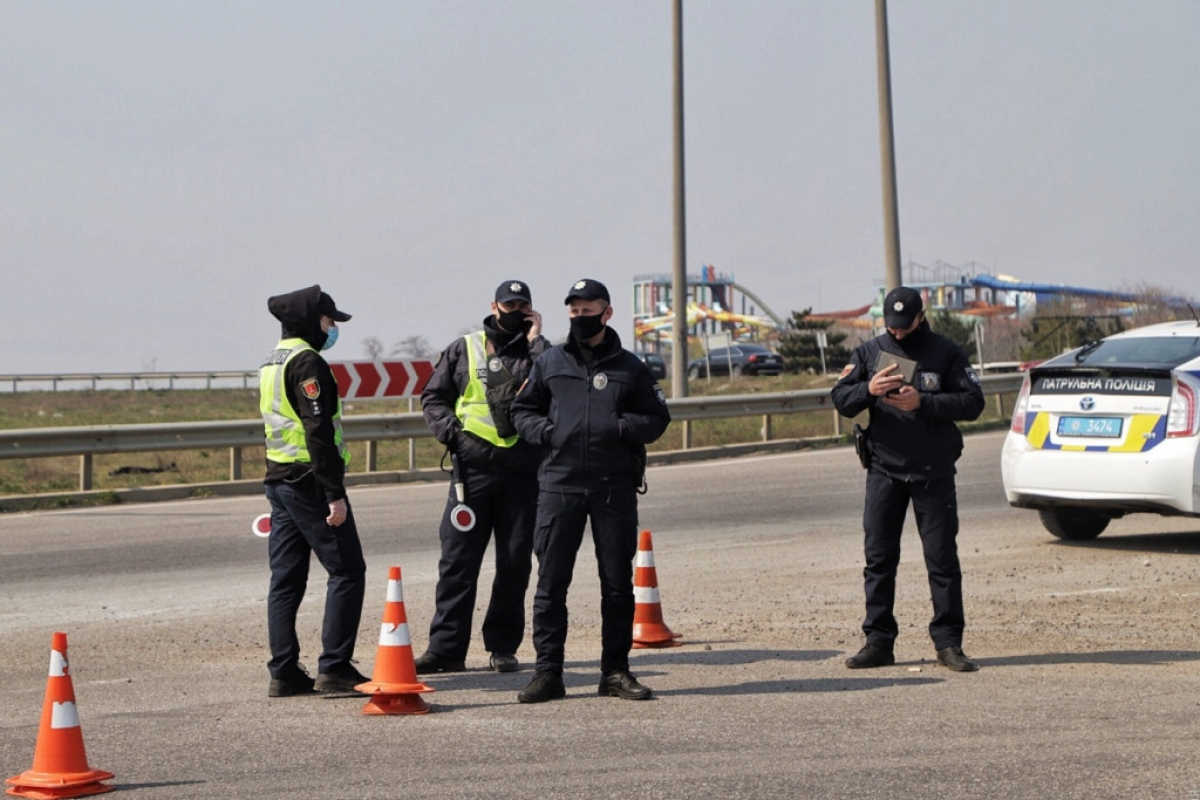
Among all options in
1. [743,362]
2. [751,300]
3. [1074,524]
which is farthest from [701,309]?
[1074,524]

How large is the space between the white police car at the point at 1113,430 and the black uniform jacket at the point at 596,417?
220 inches

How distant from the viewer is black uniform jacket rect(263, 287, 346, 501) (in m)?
7.66

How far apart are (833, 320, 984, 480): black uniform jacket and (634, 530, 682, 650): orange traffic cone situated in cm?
153

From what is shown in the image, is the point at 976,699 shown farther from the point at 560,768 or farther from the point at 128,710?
the point at 128,710

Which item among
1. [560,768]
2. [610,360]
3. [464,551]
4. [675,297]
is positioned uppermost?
[675,297]

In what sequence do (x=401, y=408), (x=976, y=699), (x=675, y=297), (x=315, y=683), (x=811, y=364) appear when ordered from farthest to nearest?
(x=811, y=364) < (x=401, y=408) < (x=675, y=297) < (x=315, y=683) < (x=976, y=699)

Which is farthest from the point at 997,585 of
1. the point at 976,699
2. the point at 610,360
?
the point at 610,360

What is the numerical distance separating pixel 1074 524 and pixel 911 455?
17.9ft

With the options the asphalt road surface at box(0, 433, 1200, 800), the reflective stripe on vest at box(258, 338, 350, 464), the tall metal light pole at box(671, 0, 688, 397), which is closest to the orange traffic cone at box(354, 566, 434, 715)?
the asphalt road surface at box(0, 433, 1200, 800)

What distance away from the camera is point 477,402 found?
8461 mm

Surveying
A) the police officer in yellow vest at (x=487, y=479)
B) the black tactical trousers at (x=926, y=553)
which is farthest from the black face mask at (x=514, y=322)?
the black tactical trousers at (x=926, y=553)

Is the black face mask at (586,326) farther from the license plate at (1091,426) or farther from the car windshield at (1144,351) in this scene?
the car windshield at (1144,351)

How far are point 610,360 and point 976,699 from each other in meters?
2.27

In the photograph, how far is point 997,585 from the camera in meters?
11.0
